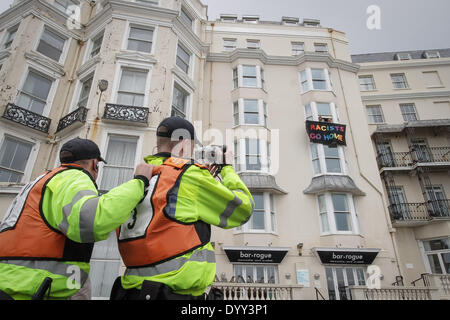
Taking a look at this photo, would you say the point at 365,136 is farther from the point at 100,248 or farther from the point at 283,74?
the point at 100,248

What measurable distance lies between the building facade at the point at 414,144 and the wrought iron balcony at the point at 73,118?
17.4 metres

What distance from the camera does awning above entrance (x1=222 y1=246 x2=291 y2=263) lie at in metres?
12.2

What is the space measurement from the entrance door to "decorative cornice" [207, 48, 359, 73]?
1369cm

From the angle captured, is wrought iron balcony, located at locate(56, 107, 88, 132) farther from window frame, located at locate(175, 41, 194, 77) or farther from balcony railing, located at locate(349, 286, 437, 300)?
balcony railing, located at locate(349, 286, 437, 300)

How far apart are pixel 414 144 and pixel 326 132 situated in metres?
9.28

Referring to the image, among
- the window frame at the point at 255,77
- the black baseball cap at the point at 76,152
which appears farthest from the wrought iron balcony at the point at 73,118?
the window frame at the point at 255,77

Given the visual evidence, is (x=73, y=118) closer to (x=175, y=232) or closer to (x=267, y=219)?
(x=267, y=219)

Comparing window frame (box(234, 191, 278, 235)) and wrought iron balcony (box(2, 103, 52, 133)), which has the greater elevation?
wrought iron balcony (box(2, 103, 52, 133))

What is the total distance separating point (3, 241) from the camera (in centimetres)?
175

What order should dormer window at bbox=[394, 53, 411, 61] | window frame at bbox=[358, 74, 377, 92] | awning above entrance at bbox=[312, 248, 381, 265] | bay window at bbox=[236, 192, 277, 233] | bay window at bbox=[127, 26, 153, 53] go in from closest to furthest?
awning above entrance at bbox=[312, 248, 381, 265] < bay window at bbox=[127, 26, 153, 53] < bay window at bbox=[236, 192, 277, 233] < window frame at bbox=[358, 74, 377, 92] < dormer window at bbox=[394, 53, 411, 61]

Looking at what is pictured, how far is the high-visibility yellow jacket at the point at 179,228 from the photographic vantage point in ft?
5.29

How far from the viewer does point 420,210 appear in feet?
55.2

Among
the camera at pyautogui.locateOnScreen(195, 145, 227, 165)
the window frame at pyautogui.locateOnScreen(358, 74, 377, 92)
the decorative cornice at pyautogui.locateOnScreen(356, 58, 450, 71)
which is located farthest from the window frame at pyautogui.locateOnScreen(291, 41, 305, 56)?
the camera at pyautogui.locateOnScreen(195, 145, 227, 165)
